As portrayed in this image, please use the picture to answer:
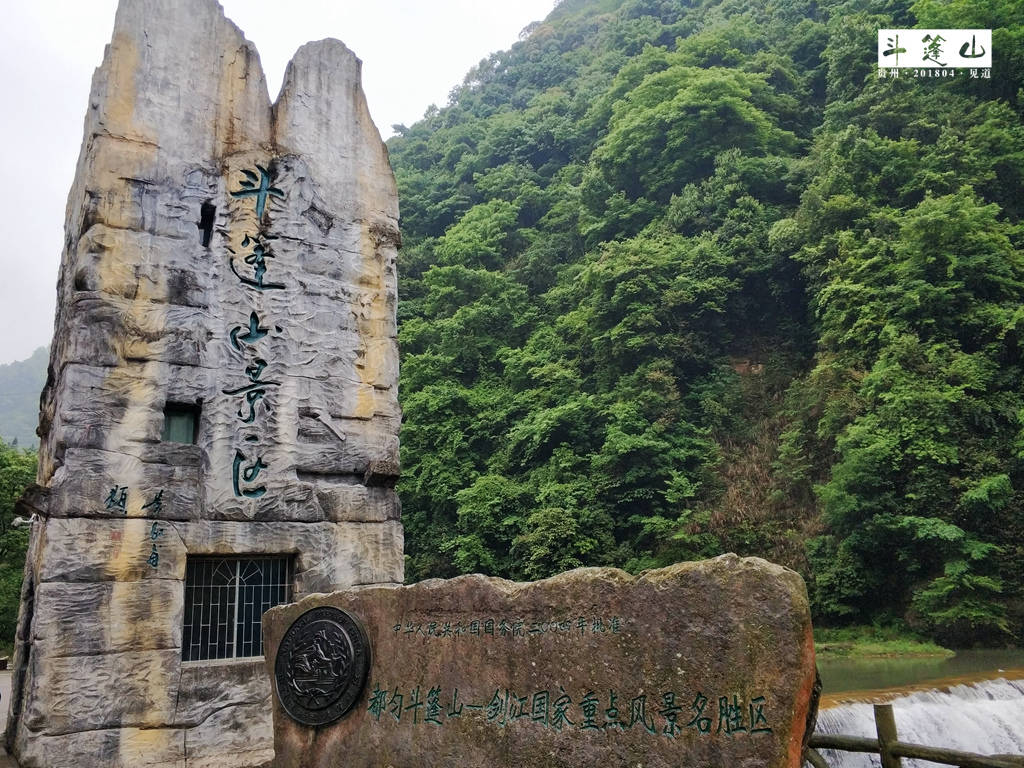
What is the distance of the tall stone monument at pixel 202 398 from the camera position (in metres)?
6.05

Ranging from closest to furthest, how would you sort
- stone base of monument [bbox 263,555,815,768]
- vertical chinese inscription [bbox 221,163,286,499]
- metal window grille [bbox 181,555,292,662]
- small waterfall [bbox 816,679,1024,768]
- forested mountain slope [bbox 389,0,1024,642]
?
stone base of monument [bbox 263,555,815,768]
metal window grille [bbox 181,555,292,662]
vertical chinese inscription [bbox 221,163,286,499]
small waterfall [bbox 816,679,1024,768]
forested mountain slope [bbox 389,0,1024,642]

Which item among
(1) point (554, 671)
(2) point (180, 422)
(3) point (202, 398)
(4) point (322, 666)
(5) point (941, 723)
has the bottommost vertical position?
(5) point (941, 723)

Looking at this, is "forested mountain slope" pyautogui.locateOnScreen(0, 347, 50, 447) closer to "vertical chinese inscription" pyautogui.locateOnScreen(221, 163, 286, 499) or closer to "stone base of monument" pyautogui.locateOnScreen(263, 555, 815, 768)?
"vertical chinese inscription" pyautogui.locateOnScreen(221, 163, 286, 499)

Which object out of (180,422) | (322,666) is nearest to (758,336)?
(180,422)

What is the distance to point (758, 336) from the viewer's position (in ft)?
61.6

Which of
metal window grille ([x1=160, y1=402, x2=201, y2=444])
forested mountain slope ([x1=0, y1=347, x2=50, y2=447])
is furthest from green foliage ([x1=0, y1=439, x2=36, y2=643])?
forested mountain slope ([x1=0, y1=347, x2=50, y2=447])

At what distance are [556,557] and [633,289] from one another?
633 cm

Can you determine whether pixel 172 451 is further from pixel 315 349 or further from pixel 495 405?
pixel 495 405

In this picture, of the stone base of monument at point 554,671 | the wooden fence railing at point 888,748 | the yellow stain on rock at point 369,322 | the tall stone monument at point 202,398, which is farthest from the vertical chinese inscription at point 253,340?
the wooden fence railing at point 888,748

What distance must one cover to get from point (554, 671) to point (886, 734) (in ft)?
8.37

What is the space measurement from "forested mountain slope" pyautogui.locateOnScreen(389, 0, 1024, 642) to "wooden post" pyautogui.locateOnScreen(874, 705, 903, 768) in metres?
8.57

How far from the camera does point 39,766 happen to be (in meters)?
5.62

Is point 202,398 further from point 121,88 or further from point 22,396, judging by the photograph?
point 22,396

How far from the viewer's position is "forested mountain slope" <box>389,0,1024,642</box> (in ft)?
43.8
